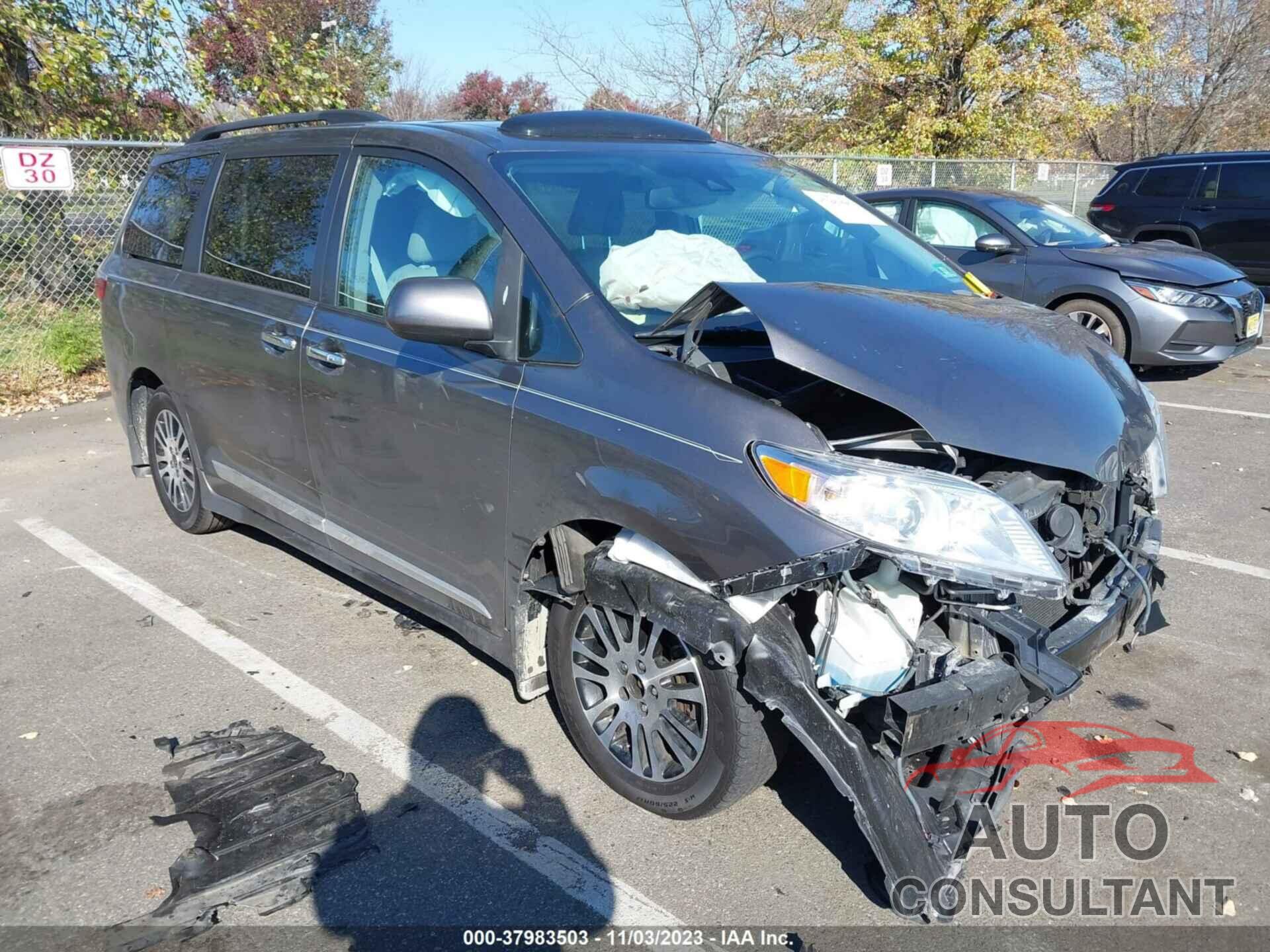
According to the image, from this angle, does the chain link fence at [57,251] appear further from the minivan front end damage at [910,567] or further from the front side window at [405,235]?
the minivan front end damage at [910,567]

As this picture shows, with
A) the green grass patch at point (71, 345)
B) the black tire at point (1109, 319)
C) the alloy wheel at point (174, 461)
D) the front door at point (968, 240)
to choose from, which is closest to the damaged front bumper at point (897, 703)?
the alloy wheel at point (174, 461)

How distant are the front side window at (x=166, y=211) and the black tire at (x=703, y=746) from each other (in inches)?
117

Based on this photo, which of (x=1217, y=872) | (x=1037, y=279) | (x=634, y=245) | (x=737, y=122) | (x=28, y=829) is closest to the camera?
(x=1217, y=872)

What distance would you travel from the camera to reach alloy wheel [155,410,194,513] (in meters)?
5.04

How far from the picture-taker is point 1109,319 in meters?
8.41

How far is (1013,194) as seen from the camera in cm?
938

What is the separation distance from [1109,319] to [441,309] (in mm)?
7208

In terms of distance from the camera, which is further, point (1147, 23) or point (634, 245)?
point (1147, 23)

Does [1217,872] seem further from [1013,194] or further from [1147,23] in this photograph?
[1147,23]

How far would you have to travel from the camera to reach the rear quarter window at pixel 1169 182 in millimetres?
12422

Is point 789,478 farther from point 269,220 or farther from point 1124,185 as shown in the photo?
point 1124,185

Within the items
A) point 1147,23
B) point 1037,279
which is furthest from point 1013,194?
point 1147,23

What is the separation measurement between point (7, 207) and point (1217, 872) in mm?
10919

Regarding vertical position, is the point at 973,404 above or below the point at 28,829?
above
